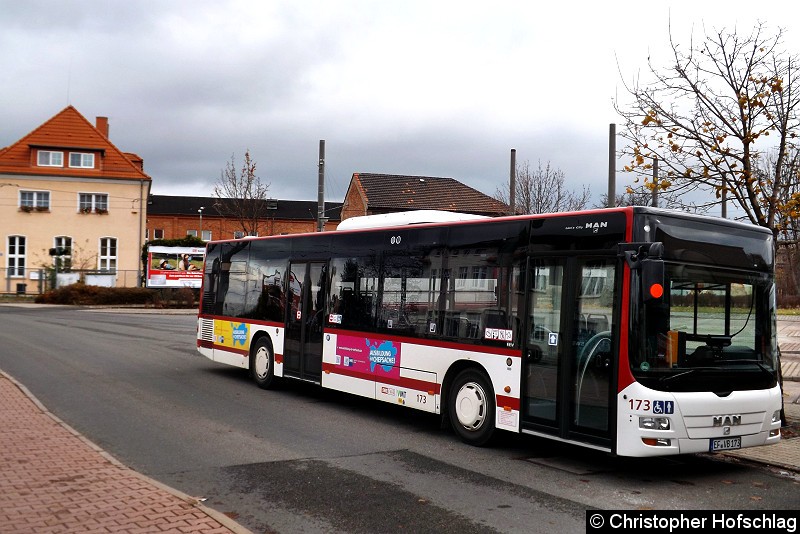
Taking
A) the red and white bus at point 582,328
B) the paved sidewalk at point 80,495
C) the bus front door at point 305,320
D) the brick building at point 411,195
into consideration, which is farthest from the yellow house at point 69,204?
the paved sidewalk at point 80,495

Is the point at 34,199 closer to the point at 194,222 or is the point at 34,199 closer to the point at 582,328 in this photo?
the point at 194,222

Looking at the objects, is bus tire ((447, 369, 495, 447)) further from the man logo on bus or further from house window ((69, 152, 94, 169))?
house window ((69, 152, 94, 169))

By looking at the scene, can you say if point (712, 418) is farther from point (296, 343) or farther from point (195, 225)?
point (195, 225)

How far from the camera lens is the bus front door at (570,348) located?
8.42 meters

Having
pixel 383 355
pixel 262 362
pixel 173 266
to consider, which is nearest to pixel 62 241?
pixel 173 266

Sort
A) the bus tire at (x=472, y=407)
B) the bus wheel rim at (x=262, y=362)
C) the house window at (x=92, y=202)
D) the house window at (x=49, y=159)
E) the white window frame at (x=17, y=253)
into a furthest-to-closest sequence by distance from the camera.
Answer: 1. the house window at (x=92, y=202)
2. the house window at (x=49, y=159)
3. the white window frame at (x=17, y=253)
4. the bus wheel rim at (x=262, y=362)
5. the bus tire at (x=472, y=407)

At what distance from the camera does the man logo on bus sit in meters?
11.6

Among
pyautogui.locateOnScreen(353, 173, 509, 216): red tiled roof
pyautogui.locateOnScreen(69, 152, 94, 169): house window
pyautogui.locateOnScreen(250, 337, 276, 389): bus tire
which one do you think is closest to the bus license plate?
pyautogui.locateOnScreen(250, 337, 276, 389): bus tire

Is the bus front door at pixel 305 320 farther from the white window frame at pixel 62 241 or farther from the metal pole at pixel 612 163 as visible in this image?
the white window frame at pixel 62 241

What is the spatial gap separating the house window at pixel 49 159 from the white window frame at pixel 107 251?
20.7 ft

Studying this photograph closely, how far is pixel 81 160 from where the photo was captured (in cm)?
6012

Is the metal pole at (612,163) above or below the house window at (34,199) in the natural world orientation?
below

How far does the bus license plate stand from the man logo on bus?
15.5 ft

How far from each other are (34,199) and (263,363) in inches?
1954
